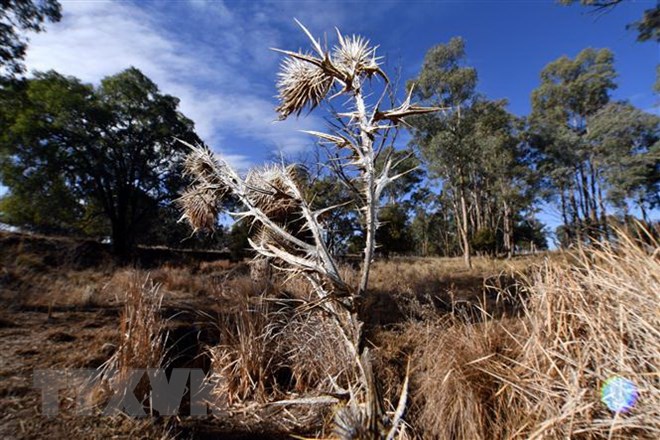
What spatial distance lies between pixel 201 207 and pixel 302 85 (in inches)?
102

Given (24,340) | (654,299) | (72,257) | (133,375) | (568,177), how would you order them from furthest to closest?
(568,177) < (72,257) < (24,340) < (133,375) < (654,299)

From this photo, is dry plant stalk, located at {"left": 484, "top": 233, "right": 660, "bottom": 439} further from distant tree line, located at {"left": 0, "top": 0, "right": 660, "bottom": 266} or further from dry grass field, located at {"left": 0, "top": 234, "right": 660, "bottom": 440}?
distant tree line, located at {"left": 0, "top": 0, "right": 660, "bottom": 266}

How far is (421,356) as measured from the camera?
124 inches

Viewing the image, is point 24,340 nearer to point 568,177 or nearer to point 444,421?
point 444,421

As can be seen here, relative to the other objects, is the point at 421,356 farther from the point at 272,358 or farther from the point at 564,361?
the point at 272,358

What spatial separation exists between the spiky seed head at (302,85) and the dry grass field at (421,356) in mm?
1833

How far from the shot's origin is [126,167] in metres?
20.2

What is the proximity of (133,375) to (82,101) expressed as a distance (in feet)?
69.9

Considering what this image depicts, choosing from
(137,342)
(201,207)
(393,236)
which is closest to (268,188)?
(201,207)

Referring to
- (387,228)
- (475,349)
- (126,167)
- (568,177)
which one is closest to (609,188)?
(568,177)

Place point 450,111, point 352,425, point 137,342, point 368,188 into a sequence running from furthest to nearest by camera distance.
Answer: point 450,111, point 137,342, point 368,188, point 352,425

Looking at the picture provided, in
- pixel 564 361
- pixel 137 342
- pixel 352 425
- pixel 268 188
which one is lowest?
pixel 352 425

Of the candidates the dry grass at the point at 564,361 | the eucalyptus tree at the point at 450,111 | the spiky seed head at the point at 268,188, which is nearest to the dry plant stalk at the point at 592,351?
the dry grass at the point at 564,361

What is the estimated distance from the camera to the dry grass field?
1366mm
